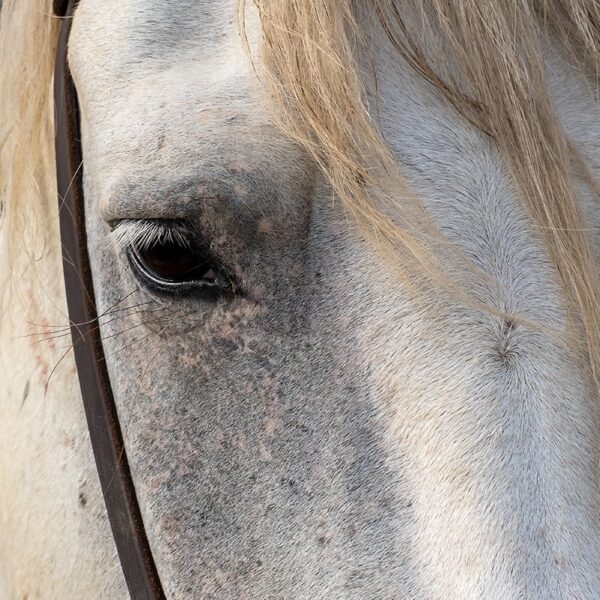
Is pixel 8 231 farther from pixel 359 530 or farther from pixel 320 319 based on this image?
pixel 359 530

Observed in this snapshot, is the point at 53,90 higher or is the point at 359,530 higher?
the point at 53,90

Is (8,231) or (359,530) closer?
(359,530)

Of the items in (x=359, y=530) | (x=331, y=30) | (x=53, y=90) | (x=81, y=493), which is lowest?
(x=81, y=493)

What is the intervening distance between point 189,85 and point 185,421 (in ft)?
1.15

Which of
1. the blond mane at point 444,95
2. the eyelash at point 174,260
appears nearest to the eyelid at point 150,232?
the eyelash at point 174,260

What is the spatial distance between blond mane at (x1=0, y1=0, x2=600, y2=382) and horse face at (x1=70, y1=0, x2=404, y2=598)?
4 cm

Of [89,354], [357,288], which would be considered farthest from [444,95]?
Answer: [89,354]

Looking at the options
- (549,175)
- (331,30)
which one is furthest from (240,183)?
(549,175)

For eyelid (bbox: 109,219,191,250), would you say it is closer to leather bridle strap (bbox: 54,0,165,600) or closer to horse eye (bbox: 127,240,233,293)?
horse eye (bbox: 127,240,233,293)

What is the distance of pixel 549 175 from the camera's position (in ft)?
2.58

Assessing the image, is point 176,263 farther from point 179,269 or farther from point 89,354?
point 89,354

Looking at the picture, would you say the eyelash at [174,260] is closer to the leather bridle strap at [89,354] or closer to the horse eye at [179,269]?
the horse eye at [179,269]

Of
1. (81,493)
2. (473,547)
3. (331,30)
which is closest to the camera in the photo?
(473,547)

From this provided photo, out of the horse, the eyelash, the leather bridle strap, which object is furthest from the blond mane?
the leather bridle strap
